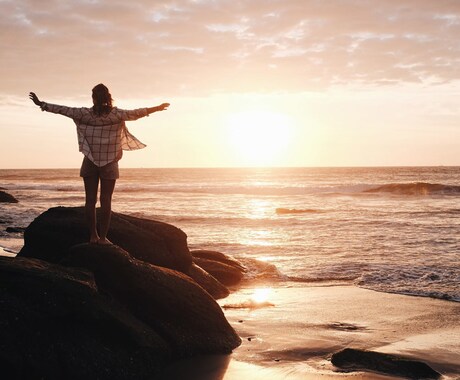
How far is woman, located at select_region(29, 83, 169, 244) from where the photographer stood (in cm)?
686

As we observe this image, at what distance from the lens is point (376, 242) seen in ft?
57.2

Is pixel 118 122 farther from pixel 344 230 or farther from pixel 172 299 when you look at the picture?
pixel 344 230

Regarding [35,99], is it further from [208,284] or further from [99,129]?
[208,284]

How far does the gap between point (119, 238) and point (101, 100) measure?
2.40 meters

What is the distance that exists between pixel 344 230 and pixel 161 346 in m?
15.8

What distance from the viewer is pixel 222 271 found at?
469 inches

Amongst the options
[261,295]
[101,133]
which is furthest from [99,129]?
[261,295]

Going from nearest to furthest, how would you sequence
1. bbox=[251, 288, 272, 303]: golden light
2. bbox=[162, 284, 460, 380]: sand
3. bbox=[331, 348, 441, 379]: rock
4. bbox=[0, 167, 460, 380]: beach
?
bbox=[331, 348, 441, 379]: rock → bbox=[162, 284, 460, 380]: sand → bbox=[0, 167, 460, 380]: beach → bbox=[251, 288, 272, 303]: golden light

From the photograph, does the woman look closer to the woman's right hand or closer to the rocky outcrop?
the woman's right hand

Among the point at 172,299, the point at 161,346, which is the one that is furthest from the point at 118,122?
the point at 161,346

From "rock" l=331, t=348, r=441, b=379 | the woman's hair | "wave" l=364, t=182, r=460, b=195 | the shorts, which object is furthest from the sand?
"wave" l=364, t=182, r=460, b=195

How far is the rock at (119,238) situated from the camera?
27.5 feet

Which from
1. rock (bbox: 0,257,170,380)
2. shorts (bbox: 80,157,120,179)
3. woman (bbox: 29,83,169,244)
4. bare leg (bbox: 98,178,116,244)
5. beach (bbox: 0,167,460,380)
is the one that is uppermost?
woman (bbox: 29,83,169,244)

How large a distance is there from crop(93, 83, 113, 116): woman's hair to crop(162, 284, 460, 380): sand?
318cm
